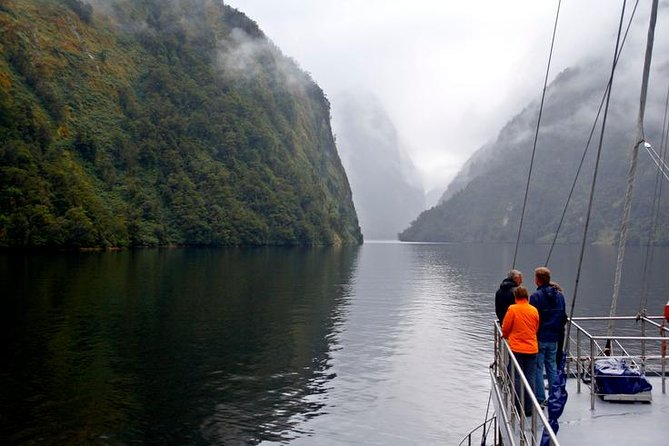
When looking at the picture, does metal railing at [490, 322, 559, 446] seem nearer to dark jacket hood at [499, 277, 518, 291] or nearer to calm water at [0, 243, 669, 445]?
dark jacket hood at [499, 277, 518, 291]

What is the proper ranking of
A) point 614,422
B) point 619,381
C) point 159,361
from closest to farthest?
point 614,422
point 619,381
point 159,361

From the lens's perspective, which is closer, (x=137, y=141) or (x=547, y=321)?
(x=547, y=321)

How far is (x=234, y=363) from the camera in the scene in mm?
26078

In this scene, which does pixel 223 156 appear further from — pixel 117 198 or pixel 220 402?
pixel 220 402

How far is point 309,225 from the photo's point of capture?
170875 mm

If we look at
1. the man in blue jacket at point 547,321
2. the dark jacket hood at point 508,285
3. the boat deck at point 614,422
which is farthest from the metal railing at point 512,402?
the dark jacket hood at point 508,285

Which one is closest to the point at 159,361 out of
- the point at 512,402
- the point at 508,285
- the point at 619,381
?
the point at 508,285

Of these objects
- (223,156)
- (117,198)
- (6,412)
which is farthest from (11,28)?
(6,412)

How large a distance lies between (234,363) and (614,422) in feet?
59.5

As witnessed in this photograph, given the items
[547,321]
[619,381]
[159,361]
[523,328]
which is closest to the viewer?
[523,328]

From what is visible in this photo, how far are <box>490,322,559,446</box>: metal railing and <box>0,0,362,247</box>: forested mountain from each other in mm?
92027

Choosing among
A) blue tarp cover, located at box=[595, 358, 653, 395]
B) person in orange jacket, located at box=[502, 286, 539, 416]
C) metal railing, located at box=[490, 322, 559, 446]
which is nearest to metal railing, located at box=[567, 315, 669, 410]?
blue tarp cover, located at box=[595, 358, 653, 395]

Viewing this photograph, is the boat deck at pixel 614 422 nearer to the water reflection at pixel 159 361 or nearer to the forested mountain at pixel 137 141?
the water reflection at pixel 159 361

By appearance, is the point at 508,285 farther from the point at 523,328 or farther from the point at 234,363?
the point at 234,363
